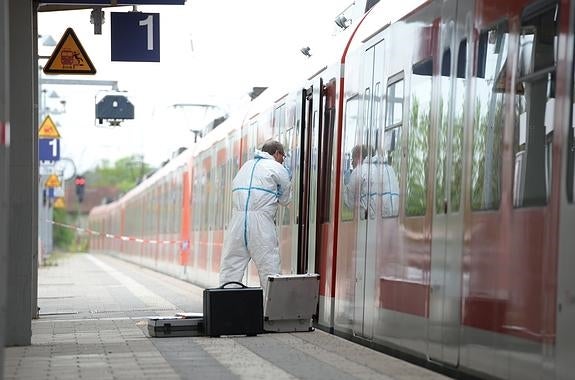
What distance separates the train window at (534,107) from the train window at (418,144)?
1.91m

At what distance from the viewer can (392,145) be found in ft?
36.0

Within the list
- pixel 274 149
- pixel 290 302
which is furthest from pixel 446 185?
pixel 274 149

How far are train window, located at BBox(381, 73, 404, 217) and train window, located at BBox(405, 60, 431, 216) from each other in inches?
14.4

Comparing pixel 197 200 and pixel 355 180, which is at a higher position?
pixel 355 180

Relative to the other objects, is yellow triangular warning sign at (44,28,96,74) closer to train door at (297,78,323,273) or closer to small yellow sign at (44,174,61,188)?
train door at (297,78,323,273)

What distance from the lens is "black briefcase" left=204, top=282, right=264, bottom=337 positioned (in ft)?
40.4

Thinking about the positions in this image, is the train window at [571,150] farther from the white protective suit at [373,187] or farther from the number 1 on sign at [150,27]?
the number 1 on sign at [150,27]

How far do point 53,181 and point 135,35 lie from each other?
26.3 metres

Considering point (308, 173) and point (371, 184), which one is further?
point (308, 173)

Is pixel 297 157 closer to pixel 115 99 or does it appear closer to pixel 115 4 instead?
pixel 115 4

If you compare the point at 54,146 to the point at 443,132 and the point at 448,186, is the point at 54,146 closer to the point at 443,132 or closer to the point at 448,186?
the point at 443,132

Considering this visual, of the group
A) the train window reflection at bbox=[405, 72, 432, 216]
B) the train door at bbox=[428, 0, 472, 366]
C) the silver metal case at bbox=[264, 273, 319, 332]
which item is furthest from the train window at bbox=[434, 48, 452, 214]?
the silver metal case at bbox=[264, 273, 319, 332]

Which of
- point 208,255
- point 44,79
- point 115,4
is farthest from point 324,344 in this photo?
point 44,79

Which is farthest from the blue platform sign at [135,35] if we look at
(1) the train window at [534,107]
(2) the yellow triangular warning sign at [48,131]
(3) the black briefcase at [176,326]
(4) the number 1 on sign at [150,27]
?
(2) the yellow triangular warning sign at [48,131]
